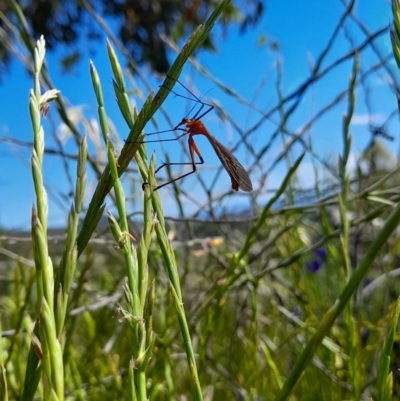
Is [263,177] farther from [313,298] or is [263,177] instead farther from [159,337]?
[159,337]

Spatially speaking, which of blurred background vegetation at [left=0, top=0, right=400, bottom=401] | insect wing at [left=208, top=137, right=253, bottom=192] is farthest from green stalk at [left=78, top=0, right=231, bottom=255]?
insect wing at [left=208, top=137, right=253, bottom=192]

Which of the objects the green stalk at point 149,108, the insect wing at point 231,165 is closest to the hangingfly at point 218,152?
the insect wing at point 231,165

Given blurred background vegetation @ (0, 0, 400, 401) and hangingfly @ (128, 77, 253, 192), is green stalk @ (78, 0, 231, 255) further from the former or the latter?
hangingfly @ (128, 77, 253, 192)

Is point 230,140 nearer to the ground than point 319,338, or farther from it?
farther from it

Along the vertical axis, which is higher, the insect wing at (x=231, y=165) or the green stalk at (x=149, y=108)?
the insect wing at (x=231, y=165)

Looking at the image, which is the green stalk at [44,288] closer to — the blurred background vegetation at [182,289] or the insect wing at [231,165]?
the blurred background vegetation at [182,289]

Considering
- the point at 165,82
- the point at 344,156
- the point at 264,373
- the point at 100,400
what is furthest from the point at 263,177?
the point at 165,82

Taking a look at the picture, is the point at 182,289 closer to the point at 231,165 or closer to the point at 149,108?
the point at 231,165

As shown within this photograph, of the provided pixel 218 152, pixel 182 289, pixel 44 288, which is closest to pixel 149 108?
pixel 44 288
